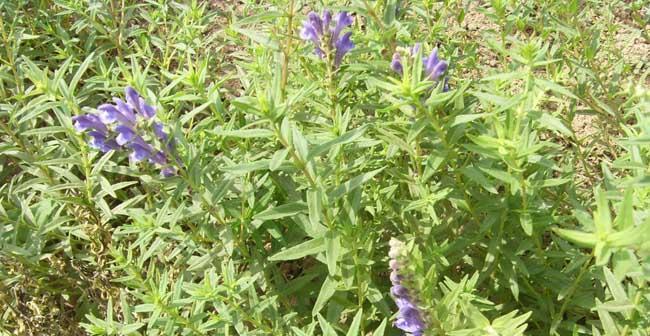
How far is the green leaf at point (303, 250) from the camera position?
3.30 m

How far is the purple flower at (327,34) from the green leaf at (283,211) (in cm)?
84

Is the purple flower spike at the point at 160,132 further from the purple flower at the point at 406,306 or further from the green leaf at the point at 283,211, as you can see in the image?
the purple flower at the point at 406,306

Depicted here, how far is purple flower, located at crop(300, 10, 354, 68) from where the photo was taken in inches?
137

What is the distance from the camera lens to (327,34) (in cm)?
347

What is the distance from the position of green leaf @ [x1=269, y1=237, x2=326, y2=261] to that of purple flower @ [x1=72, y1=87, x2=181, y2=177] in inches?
29.7

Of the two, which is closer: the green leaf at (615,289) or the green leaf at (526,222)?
the green leaf at (615,289)

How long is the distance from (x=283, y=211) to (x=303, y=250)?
23cm

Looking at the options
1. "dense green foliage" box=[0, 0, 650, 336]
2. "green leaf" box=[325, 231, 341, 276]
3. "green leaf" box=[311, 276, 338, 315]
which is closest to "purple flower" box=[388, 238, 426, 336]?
"dense green foliage" box=[0, 0, 650, 336]

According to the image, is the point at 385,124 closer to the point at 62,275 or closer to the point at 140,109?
the point at 140,109

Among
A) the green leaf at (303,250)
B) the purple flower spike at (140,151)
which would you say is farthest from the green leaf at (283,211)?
the purple flower spike at (140,151)

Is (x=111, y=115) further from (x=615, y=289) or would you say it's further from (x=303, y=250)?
(x=615, y=289)

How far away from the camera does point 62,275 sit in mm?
4695

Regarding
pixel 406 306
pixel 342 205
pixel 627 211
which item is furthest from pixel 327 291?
pixel 627 211

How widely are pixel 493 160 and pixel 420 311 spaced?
102cm
